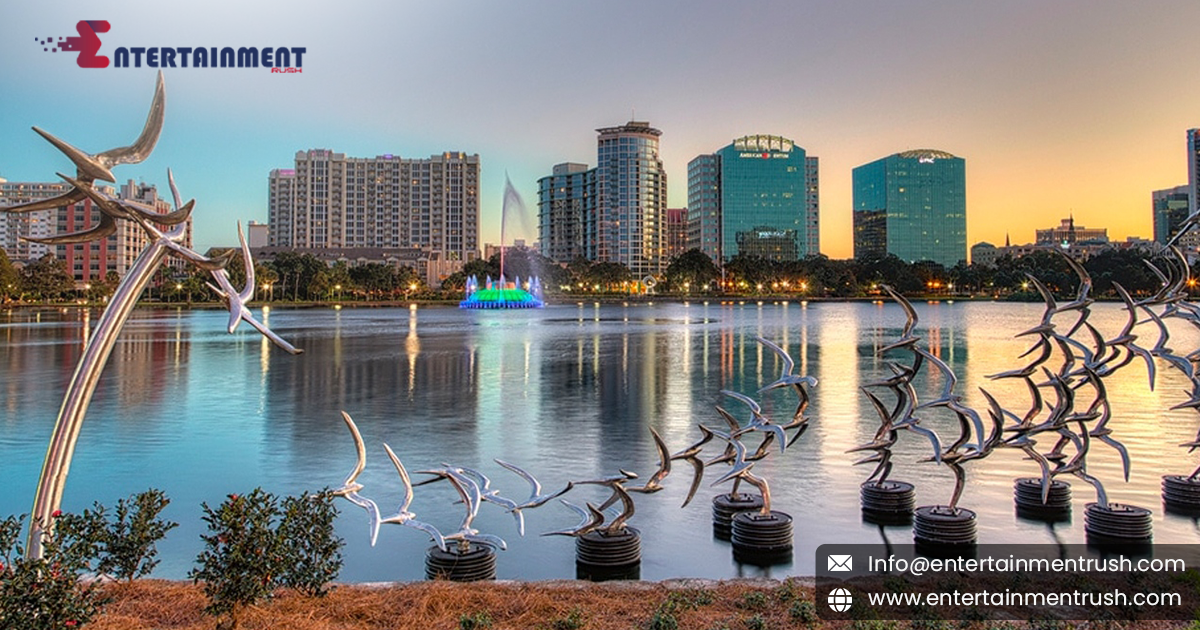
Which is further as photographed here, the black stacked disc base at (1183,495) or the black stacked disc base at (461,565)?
the black stacked disc base at (1183,495)

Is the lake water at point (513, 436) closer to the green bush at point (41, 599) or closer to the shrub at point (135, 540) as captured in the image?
the shrub at point (135, 540)

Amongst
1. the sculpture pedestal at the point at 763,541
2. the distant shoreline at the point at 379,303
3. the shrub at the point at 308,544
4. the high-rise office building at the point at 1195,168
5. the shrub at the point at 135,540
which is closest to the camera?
the shrub at the point at 308,544

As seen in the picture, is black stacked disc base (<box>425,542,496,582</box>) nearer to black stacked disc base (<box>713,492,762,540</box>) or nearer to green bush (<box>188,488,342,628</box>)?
green bush (<box>188,488,342,628</box>)

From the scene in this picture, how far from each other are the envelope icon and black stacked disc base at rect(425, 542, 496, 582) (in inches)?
160

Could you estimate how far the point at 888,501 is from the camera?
11773mm

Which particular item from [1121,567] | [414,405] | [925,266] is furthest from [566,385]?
[925,266]

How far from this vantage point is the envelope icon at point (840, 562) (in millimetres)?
9376

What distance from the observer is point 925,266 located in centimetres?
18962

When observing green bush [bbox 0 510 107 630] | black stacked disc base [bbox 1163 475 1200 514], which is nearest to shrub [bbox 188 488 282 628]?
green bush [bbox 0 510 107 630]

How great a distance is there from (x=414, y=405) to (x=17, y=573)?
18.1 metres

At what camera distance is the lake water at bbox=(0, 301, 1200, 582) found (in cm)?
1130

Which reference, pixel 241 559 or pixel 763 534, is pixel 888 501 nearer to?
pixel 763 534

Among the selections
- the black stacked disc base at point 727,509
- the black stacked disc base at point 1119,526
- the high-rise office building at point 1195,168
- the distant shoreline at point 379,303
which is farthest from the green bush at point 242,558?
the distant shoreline at point 379,303

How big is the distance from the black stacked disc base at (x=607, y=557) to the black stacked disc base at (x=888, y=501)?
4180 millimetres
